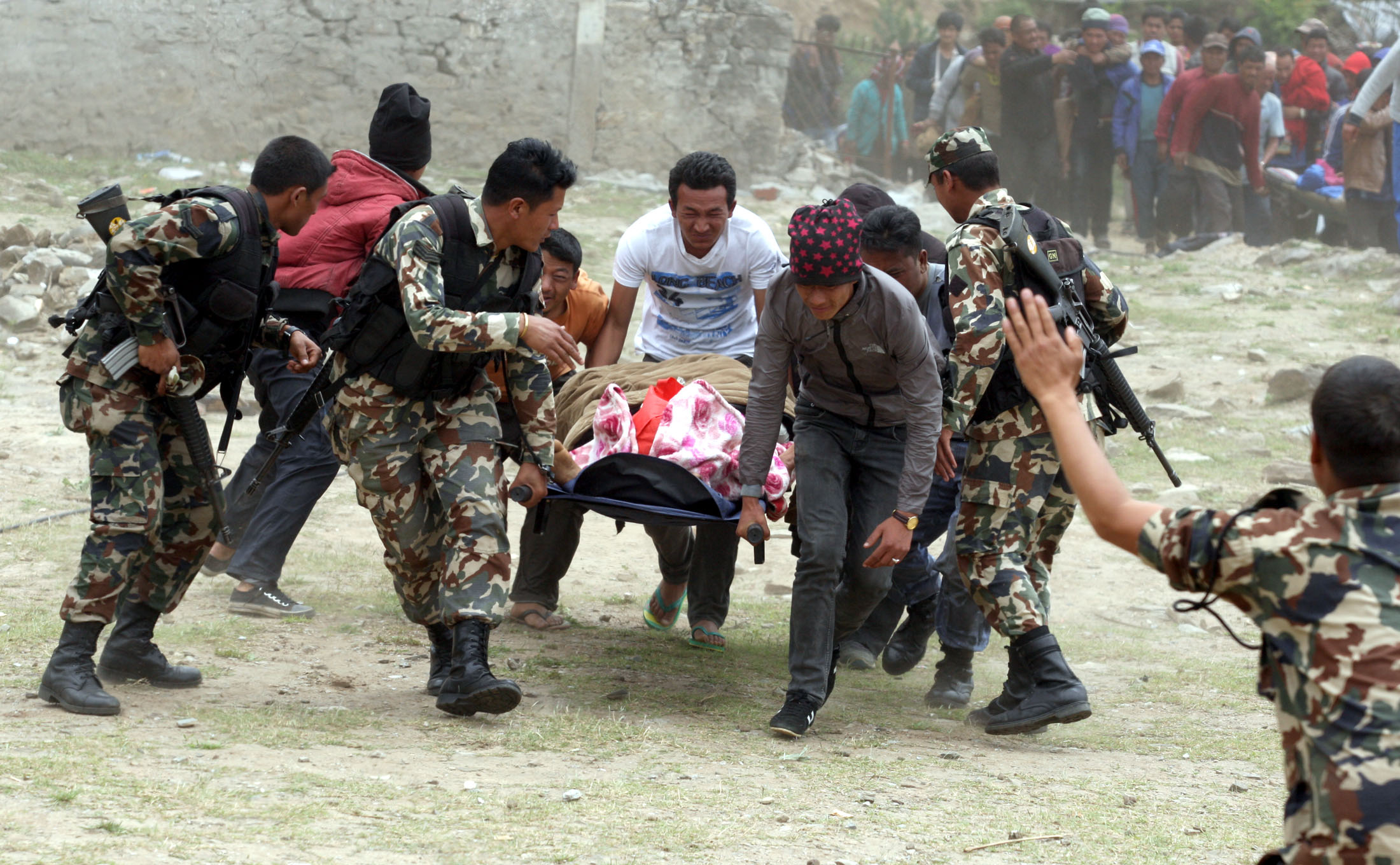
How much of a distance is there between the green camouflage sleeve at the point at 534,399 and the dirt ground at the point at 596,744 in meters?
0.88

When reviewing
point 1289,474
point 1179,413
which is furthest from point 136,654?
point 1179,413

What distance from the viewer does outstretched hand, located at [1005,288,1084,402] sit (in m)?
2.54

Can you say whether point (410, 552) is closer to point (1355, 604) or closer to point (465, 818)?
point (465, 818)

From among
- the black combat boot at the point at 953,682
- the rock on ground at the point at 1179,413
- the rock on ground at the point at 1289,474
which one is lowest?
the black combat boot at the point at 953,682

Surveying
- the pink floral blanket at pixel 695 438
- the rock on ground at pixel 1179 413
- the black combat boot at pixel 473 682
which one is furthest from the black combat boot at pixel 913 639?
the rock on ground at pixel 1179 413

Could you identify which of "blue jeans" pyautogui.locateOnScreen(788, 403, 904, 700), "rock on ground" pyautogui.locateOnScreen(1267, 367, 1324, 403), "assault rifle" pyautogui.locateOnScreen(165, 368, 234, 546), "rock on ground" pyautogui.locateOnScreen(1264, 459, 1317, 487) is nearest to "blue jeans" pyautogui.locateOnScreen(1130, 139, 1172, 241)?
"rock on ground" pyautogui.locateOnScreen(1267, 367, 1324, 403)

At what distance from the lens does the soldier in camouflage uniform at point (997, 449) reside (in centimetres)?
438

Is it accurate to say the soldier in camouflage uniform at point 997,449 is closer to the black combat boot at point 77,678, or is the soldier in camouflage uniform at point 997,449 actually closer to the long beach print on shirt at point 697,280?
the long beach print on shirt at point 697,280

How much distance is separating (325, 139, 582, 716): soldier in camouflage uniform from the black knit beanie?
3.68ft

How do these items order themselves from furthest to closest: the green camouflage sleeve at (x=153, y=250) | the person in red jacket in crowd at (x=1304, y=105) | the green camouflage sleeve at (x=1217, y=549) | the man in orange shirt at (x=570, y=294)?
the person in red jacket in crowd at (x=1304, y=105) → the man in orange shirt at (x=570, y=294) → the green camouflage sleeve at (x=153, y=250) → the green camouflage sleeve at (x=1217, y=549)

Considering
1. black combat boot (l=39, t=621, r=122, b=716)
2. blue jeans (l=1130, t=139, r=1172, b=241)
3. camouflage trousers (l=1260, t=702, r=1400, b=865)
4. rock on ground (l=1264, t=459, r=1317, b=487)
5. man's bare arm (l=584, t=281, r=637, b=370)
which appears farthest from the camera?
blue jeans (l=1130, t=139, r=1172, b=241)

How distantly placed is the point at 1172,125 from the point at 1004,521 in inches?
443

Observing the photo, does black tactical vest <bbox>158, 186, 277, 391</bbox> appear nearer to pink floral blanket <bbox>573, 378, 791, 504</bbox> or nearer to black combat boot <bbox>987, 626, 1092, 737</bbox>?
pink floral blanket <bbox>573, 378, 791, 504</bbox>

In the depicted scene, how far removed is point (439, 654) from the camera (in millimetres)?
4789
